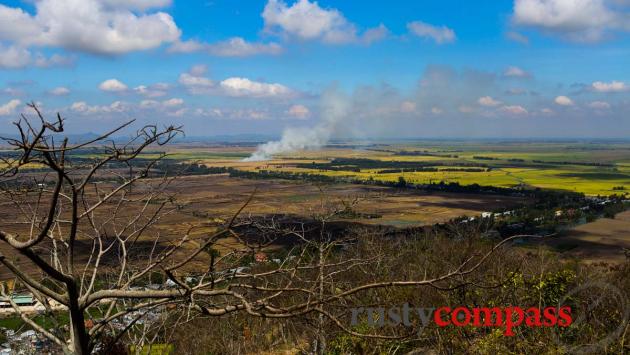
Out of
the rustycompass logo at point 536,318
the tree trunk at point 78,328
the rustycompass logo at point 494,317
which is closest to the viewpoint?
the tree trunk at point 78,328

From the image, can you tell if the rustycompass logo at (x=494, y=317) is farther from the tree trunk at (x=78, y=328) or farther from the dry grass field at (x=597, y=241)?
the dry grass field at (x=597, y=241)

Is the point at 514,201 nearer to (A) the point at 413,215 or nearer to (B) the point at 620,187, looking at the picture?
(A) the point at 413,215

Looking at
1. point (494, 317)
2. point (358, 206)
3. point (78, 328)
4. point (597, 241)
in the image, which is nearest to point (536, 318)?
point (494, 317)

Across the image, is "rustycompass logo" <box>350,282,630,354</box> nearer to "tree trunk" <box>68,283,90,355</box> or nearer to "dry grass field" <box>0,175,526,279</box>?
"tree trunk" <box>68,283,90,355</box>

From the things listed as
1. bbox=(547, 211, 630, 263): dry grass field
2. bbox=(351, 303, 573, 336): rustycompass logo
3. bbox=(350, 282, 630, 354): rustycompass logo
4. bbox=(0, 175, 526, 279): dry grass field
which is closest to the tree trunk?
bbox=(350, 282, 630, 354): rustycompass logo

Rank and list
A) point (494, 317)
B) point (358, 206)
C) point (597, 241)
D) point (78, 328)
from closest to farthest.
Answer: point (78, 328) → point (494, 317) → point (597, 241) → point (358, 206)

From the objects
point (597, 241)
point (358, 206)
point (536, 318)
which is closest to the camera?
point (536, 318)

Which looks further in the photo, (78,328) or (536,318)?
(536,318)

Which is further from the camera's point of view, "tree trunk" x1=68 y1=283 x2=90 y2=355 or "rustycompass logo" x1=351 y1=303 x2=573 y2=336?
"rustycompass logo" x1=351 y1=303 x2=573 y2=336

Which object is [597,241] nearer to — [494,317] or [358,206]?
[358,206]

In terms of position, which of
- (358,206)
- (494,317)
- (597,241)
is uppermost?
(494,317)

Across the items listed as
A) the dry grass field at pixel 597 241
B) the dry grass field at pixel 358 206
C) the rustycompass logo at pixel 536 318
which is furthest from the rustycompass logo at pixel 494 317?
the dry grass field at pixel 358 206
